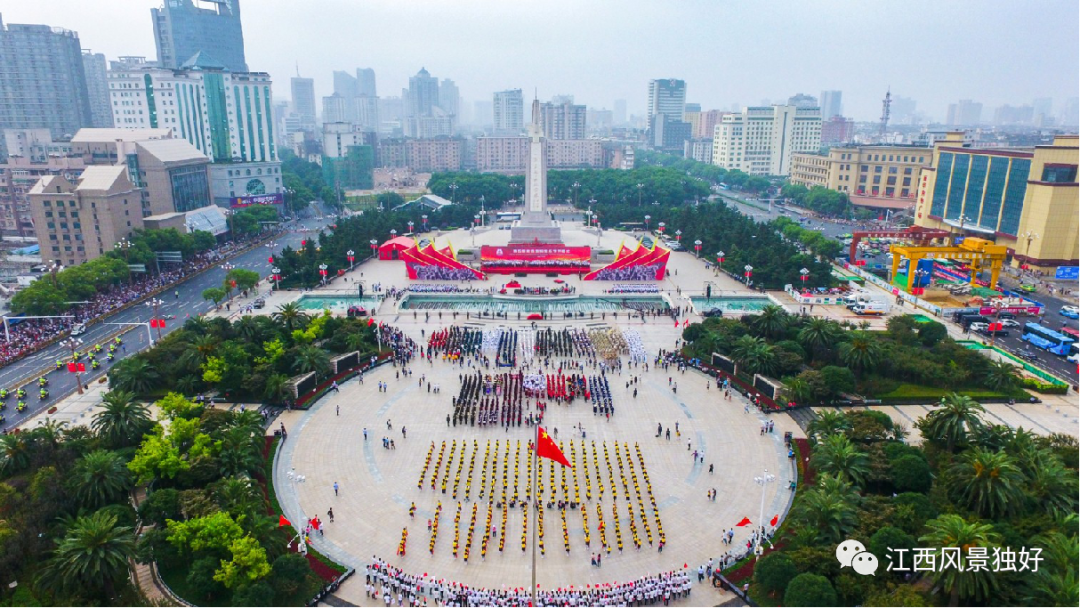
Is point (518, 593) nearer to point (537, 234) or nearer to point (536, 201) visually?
point (537, 234)

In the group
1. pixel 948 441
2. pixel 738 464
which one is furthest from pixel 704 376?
pixel 948 441

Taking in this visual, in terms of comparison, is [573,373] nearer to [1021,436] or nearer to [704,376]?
[704,376]

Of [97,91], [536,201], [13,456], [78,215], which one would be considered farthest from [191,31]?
[13,456]

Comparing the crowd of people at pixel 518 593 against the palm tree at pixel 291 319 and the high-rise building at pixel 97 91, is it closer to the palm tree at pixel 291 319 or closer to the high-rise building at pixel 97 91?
the palm tree at pixel 291 319

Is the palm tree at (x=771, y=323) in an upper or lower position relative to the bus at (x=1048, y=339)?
upper

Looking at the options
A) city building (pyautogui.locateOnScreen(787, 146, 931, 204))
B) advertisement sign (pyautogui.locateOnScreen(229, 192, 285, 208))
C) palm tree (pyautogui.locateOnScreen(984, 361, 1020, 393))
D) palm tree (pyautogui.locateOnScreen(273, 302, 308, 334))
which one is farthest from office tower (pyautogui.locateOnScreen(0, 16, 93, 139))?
palm tree (pyautogui.locateOnScreen(984, 361, 1020, 393))

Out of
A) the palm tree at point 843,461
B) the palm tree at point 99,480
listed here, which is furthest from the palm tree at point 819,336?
the palm tree at point 99,480

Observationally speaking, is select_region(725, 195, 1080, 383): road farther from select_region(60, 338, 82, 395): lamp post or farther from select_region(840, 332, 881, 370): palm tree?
select_region(60, 338, 82, 395): lamp post
